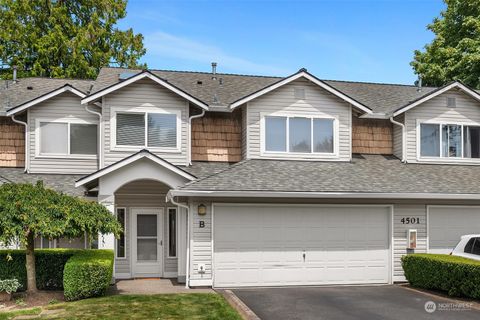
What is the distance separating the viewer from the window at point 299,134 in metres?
18.4

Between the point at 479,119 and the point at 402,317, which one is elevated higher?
the point at 479,119

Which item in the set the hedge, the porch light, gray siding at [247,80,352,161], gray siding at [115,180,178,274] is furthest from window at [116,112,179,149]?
the hedge

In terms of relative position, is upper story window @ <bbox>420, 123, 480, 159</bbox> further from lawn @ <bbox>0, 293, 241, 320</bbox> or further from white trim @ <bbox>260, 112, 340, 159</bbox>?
lawn @ <bbox>0, 293, 241, 320</bbox>

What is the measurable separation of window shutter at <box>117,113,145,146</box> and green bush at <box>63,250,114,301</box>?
499 cm

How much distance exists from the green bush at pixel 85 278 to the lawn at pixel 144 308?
0.93ft

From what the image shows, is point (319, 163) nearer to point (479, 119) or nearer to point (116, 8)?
point (479, 119)

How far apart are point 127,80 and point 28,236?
6.29m

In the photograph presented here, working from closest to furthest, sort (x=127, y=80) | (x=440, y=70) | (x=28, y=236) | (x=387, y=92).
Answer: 1. (x=28, y=236)
2. (x=127, y=80)
3. (x=387, y=92)
4. (x=440, y=70)

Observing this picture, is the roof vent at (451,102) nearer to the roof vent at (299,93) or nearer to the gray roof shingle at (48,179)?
the roof vent at (299,93)

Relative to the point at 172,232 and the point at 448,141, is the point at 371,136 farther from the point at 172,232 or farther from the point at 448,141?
the point at 172,232

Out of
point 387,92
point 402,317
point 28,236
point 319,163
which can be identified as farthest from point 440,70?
point 28,236

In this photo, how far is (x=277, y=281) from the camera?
1630 centimetres

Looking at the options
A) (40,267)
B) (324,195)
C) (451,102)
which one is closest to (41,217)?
(40,267)

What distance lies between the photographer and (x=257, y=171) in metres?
17.0
